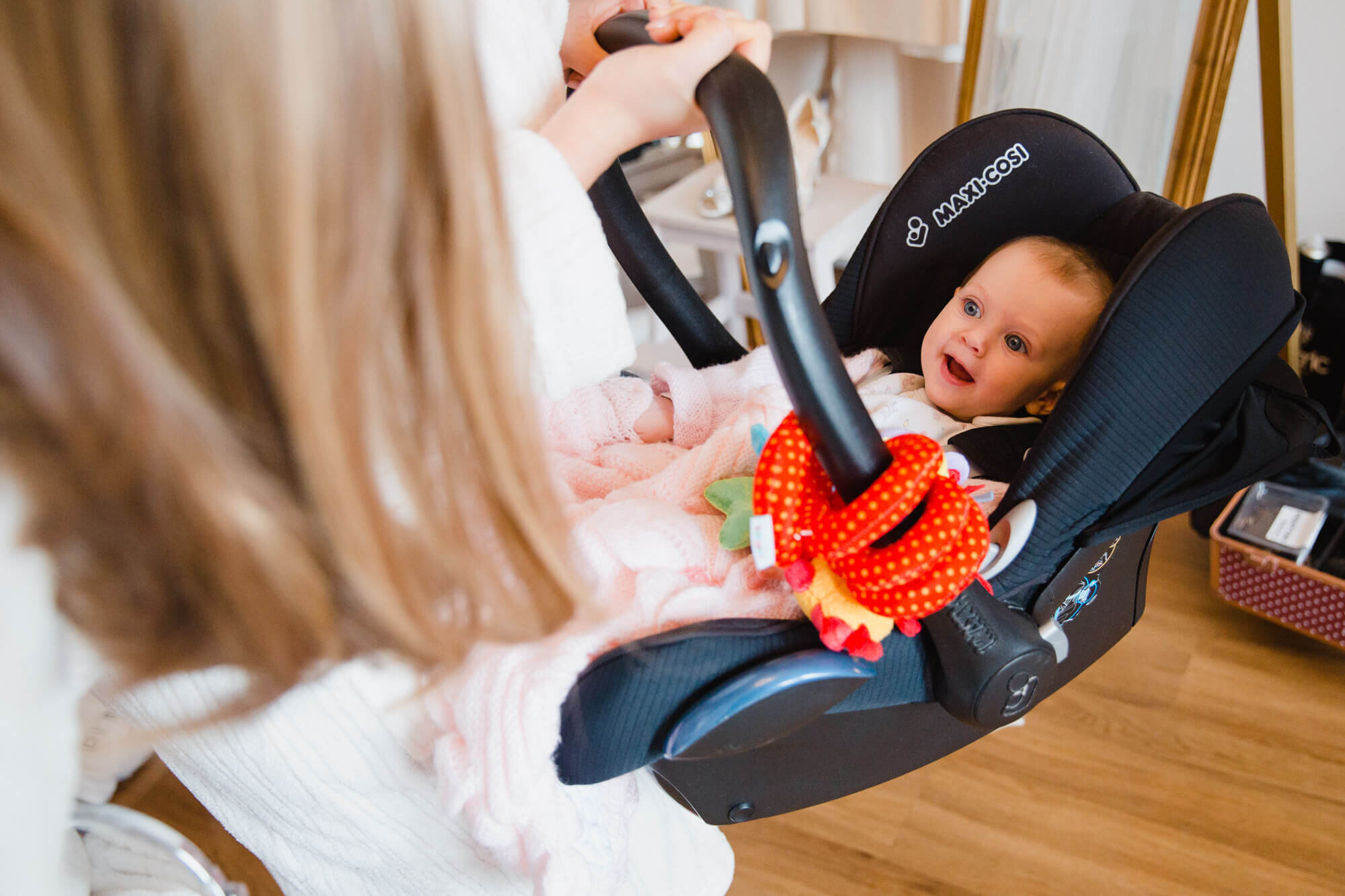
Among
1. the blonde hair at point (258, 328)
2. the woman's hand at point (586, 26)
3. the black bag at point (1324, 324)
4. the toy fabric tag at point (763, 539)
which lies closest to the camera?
the blonde hair at point (258, 328)

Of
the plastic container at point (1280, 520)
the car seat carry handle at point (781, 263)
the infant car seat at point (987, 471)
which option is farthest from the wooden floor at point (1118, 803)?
the car seat carry handle at point (781, 263)

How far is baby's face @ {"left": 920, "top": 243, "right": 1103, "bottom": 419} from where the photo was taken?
88cm

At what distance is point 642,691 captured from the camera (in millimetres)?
568

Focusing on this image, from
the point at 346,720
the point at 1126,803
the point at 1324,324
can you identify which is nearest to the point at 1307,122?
the point at 1324,324

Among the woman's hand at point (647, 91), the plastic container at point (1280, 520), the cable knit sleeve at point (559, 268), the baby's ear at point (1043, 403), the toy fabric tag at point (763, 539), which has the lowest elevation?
the plastic container at point (1280, 520)

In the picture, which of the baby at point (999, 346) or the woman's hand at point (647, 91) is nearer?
the woman's hand at point (647, 91)

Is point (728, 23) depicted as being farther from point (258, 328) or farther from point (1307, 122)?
point (1307, 122)

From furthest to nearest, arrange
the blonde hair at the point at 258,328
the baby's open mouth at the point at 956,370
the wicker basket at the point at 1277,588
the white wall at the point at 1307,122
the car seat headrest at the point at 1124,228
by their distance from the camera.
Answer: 1. the white wall at the point at 1307,122
2. the wicker basket at the point at 1277,588
3. the baby's open mouth at the point at 956,370
4. the car seat headrest at the point at 1124,228
5. the blonde hair at the point at 258,328

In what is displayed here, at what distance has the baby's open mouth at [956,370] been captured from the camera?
0.96 metres

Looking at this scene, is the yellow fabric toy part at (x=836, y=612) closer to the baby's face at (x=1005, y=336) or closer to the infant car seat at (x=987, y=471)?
the infant car seat at (x=987, y=471)

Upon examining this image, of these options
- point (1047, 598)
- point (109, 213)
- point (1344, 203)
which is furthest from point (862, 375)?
point (1344, 203)

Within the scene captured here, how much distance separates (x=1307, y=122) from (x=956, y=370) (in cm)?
119

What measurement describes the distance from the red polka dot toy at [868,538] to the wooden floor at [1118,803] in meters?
0.65

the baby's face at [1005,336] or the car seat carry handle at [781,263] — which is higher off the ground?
the car seat carry handle at [781,263]
